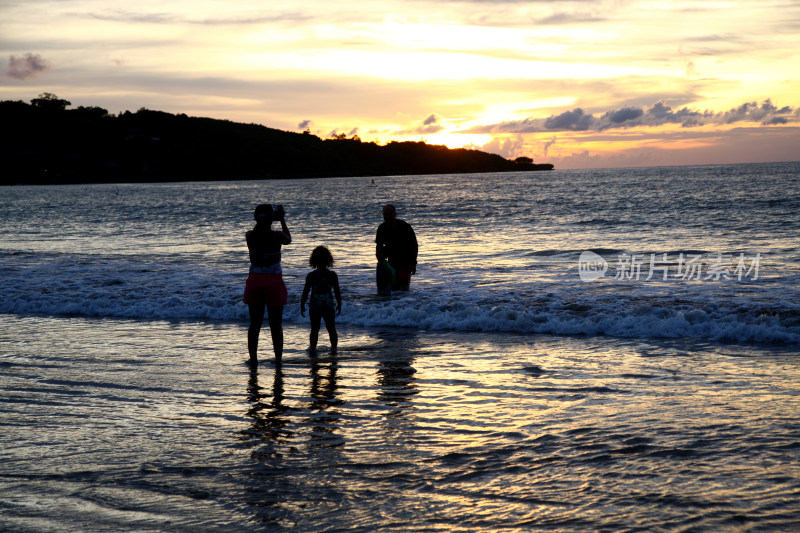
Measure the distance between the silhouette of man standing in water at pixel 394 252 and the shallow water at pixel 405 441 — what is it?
138 inches

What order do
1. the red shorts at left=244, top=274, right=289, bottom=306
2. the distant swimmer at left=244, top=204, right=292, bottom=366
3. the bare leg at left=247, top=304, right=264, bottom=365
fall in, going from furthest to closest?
the bare leg at left=247, top=304, right=264, bottom=365 < the red shorts at left=244, top=274, right=289, bottom=306 < the distant swimmer at left=244, top=204, right=292, bottom=366

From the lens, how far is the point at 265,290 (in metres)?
8.17

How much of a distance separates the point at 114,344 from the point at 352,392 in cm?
453

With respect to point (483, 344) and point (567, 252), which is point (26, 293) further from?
point (567, 252)

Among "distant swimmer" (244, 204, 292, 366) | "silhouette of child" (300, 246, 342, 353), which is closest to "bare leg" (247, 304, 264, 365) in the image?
"distant swimmer" (244, 204, 292, 366)

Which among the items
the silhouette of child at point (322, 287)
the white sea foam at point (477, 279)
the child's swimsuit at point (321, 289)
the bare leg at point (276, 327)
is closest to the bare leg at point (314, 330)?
the silhouette of child at point (322, 287)

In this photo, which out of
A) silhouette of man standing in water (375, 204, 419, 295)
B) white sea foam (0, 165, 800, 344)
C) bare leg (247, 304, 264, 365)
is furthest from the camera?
silhouette of man standing in water (375, 204, 419, 295)

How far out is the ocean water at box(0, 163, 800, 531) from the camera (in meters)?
4.16

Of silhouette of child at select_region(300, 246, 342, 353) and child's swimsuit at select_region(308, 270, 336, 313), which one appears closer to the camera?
silhouette of child at select_region(300, 246, 342, 353)

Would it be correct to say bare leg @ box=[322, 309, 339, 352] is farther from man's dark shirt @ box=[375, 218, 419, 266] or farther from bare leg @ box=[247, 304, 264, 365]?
man's dark shirt @ box=[375, 218, 419, 266]

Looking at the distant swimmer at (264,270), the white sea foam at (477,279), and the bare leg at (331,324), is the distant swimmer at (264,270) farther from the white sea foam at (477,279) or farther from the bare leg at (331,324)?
the white sea foam at (477,279)

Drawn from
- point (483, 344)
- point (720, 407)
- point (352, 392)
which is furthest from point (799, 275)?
point (352, 392)

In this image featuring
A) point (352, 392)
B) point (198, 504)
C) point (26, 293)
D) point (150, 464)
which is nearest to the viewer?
point (198, 504)

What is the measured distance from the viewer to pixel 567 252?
72.6 ft
